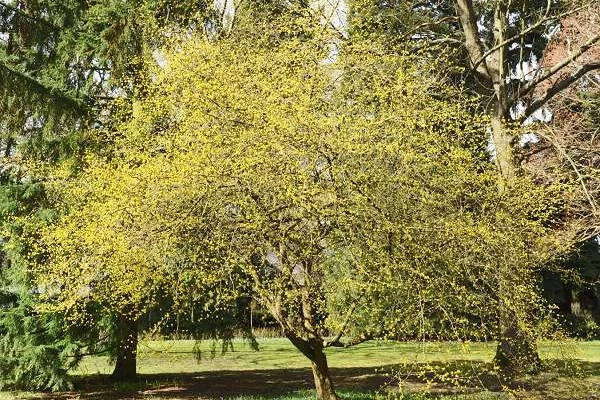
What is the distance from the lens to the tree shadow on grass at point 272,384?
9.77 meters

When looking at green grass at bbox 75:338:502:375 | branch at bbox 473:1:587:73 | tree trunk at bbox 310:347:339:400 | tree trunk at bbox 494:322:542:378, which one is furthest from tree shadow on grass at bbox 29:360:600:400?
branch at bbox 473:1:587:73

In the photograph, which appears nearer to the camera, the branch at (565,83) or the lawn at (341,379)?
the lawn at (341,379)

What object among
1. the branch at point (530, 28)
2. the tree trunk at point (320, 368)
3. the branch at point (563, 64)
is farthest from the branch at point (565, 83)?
the tree trunk at point (320, 368)

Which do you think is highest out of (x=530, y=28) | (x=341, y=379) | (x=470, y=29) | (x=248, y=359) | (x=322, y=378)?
(x=470, y=29)

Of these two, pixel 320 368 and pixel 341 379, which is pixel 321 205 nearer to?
pixel 320 368

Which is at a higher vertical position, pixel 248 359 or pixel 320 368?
pixel 320 368

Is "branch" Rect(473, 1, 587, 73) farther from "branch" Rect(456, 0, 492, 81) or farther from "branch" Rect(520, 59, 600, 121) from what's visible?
"branch" Rect(520, 59, 600, 121)

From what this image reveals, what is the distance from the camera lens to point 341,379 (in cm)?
1184

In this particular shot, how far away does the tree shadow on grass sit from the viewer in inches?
384

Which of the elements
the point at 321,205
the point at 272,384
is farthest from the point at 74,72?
the point at 321,205

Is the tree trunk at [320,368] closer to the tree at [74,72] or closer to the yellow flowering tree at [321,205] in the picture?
the yellow flowering tree at [321,205]

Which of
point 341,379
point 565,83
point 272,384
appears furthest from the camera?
point 565,83

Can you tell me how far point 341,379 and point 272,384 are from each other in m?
1.56

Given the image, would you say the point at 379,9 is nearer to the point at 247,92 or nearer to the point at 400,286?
the point at 247,92
